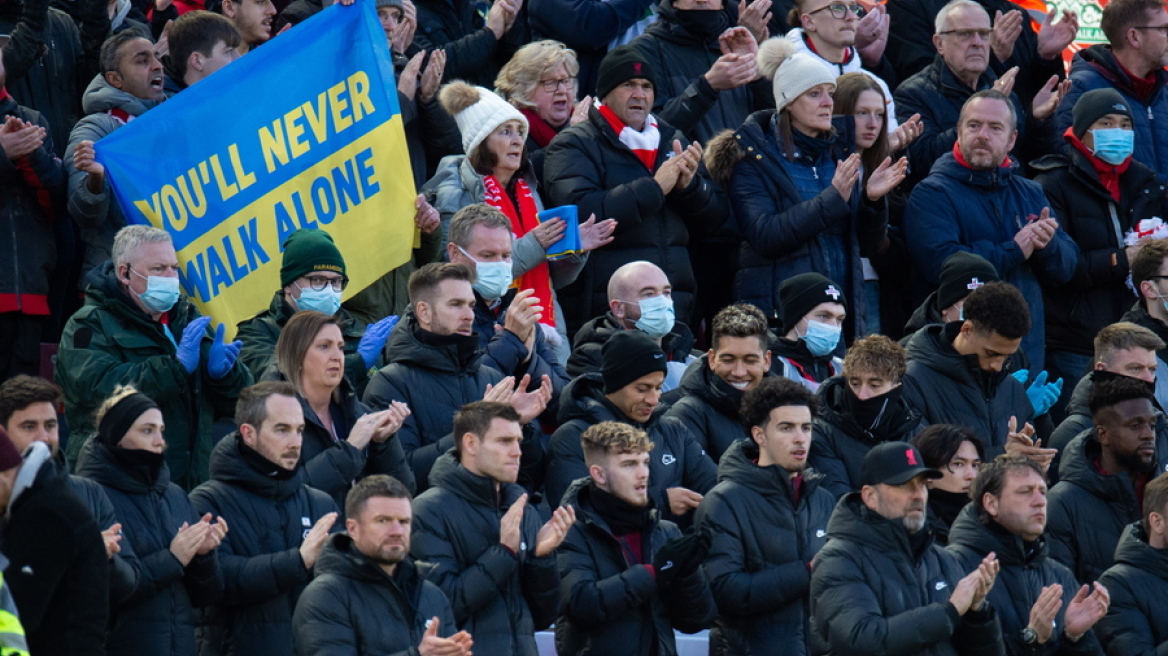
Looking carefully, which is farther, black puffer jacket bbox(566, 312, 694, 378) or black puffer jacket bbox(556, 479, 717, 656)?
black puffer jacket bbox(566, 312, 694, 378)

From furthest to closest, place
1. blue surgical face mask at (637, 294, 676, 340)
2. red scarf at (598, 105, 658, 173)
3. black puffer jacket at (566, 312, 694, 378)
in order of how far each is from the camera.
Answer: red scarf at (598, 105, 658, 173), blue surgical face mask at (637, 294, 676, 340), black puffer jacket at (566, 312, 694, 378)

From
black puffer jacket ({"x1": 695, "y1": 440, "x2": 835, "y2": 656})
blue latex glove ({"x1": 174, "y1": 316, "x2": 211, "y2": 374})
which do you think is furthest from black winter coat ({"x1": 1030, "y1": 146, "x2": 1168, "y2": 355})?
blue latex glove ({"x1": 174, "y1": 316, "x2": 211, "y2": 374})

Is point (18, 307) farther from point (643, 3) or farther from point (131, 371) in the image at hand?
point (643, 3)

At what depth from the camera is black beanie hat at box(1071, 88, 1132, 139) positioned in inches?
527

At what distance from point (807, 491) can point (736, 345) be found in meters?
1.13

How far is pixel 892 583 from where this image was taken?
8633 millimetres

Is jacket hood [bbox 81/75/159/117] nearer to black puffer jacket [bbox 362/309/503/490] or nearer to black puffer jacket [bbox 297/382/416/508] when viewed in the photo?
black puffer jacket [bbox 362/309/503/490]

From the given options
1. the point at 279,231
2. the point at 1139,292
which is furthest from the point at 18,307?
the point at 1139,292

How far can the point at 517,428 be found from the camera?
8.86 metres

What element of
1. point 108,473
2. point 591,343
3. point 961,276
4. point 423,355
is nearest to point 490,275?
point 591,343

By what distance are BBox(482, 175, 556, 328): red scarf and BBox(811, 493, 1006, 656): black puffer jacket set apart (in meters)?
3.19

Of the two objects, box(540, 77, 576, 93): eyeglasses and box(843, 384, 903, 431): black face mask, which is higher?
box(540, 77, 576, 93): eyeglasses

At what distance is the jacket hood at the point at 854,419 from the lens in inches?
399

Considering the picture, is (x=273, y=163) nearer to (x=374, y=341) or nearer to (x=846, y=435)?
(x=374, y=341)
